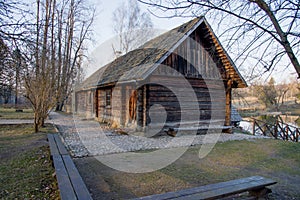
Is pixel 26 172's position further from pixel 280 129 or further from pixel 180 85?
pixel 280 129

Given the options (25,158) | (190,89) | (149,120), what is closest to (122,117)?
(149,120)

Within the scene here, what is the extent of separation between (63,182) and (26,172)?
88.3 inches

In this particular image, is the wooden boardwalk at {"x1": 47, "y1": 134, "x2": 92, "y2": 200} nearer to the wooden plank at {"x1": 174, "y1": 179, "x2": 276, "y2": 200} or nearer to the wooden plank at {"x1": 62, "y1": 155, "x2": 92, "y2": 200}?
the wooden plank at {"x1": 62, "y1": 155, "x2": 92, "y2": 200}

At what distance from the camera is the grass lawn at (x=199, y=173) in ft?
14.0

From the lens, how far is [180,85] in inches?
425

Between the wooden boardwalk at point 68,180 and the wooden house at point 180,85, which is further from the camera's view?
the wooden house at point 180,85

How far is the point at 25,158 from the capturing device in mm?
6086

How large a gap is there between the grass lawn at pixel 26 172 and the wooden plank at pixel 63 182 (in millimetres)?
400

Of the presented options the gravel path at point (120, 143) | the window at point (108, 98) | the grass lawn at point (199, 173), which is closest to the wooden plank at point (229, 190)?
the grass lawn at point (199, 173)

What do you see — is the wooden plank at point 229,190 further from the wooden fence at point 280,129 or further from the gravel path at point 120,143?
the wooden fence at point 280,129

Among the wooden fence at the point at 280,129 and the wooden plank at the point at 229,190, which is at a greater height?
the wooden plank at the point at 229,190

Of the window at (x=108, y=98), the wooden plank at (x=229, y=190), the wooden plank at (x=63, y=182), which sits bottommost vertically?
the wooden plank at (x=229, y=190)

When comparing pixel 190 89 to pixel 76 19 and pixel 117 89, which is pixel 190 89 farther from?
pixel 76 19

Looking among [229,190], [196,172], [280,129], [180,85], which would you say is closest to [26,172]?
[196,172]
